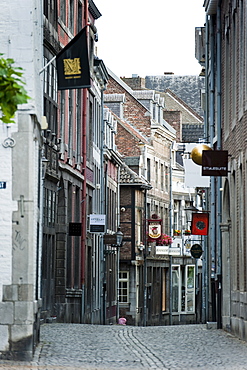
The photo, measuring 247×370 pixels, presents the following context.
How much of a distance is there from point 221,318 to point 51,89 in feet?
24.8

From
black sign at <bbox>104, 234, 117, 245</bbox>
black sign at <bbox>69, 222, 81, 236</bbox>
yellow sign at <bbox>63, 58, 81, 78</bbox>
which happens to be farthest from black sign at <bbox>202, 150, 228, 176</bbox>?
black sign at <bbox>104, 234, 117, 245</bbox>

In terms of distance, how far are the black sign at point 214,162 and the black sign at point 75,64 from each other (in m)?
6.34

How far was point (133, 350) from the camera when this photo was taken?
1886 centimetres

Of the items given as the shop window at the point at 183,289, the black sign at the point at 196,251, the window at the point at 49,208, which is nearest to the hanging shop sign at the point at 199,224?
the black sign at the point at 196,251

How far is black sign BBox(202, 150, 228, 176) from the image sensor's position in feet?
78.6

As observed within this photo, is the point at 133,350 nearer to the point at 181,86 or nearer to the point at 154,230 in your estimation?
the point at 154,230

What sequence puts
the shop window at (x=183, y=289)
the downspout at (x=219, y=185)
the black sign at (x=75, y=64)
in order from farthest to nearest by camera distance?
the shop window at (x=183, y=289) → the downspout at (x=219, y=185) → the black sign at (x=75, y=64)

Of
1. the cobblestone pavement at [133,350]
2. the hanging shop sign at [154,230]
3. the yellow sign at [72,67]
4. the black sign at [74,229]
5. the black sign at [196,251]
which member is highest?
the yellow sign at [72,67]

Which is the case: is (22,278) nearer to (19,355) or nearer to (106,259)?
(19,355)

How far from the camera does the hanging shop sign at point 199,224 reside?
31.8m

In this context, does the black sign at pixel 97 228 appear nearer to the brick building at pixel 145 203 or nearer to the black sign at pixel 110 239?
the black sign at pixel 110 239

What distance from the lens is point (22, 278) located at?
52.6 feet

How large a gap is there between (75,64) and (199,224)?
14413 mm

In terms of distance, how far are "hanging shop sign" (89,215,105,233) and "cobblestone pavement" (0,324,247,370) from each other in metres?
11.9
